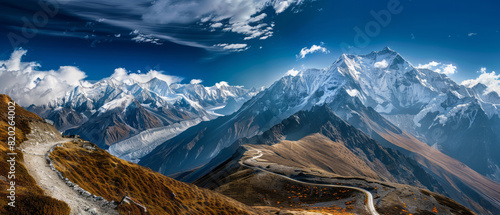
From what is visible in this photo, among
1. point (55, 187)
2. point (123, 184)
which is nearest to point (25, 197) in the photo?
point (55, 187)

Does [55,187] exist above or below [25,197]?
below

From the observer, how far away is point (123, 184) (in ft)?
158

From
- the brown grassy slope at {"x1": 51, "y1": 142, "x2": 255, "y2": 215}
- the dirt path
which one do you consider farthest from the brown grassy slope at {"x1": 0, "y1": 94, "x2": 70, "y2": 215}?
the brown grassy slope at {"x1": 51, "y1": 142, "x2": 255, "y2": 215}

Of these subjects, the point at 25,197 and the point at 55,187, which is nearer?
the point at 25,197

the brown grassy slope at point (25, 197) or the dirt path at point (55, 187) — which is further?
the dirt path at point (55, 187)

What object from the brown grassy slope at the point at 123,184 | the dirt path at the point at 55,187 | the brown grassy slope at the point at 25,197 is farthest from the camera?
the brown grassy slope at the point at 123,184

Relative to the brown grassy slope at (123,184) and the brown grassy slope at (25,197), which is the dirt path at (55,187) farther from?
the brown grassy slope at (123,184)

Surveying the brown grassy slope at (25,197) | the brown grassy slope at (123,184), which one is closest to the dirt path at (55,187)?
the brown grassy slope at (25,197)

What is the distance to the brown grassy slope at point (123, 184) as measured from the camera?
1646 inches

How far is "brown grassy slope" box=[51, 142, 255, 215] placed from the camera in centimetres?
4181

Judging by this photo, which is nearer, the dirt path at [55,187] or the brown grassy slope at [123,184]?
the dirt path at [55,187]

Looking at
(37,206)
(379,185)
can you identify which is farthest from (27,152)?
(379,185)

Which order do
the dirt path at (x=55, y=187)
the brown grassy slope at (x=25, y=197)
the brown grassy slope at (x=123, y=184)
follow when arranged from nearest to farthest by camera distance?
the brown grassy slope at (x=25, y=197) → the dirt path at (x=55, y=187) → the brown grassy slope at (x=123, y=184)

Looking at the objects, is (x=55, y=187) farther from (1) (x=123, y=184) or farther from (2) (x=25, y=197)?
(1) (x=123, y=184)
